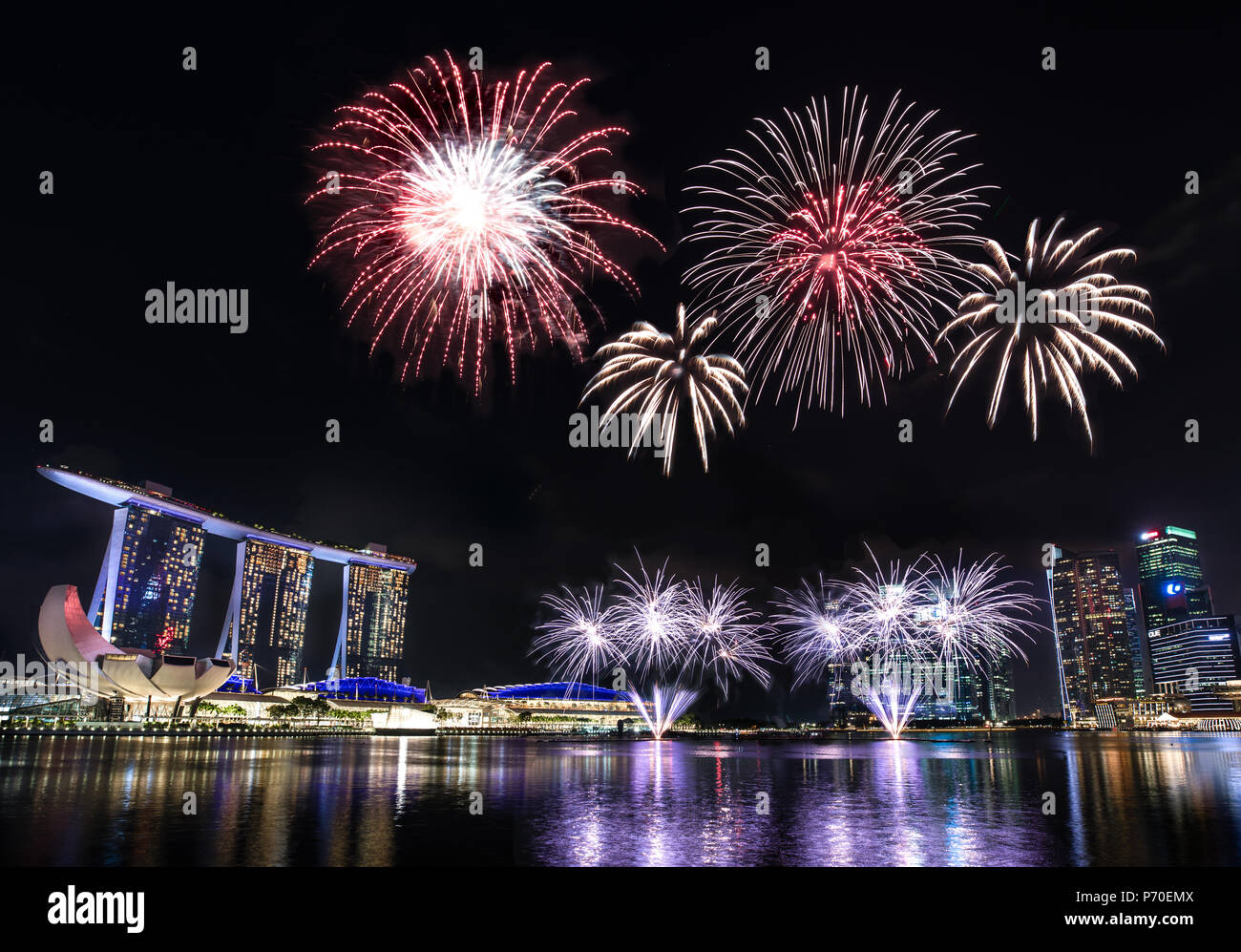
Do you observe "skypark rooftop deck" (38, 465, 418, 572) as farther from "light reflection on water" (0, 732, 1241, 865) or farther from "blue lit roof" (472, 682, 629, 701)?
"light reflection on water" (0, 732, 1241, 865)

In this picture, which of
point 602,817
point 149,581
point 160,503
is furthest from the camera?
point 149,581

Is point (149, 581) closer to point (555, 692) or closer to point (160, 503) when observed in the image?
point (160, 503)

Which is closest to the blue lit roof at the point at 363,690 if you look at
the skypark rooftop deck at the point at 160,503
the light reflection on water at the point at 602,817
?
the skypark rooftop deck at the point at 160,503

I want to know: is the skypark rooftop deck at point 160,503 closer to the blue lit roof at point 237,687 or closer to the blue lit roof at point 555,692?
the blue lit roof at point 237,687

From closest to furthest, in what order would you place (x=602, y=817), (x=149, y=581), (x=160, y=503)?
1. (x=602, y=817)
2. (x=160, y=503)
3. (x=149, y=581)

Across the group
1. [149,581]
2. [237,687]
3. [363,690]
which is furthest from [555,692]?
[149,581]

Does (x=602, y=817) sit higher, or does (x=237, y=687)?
(x=237, y=687)
